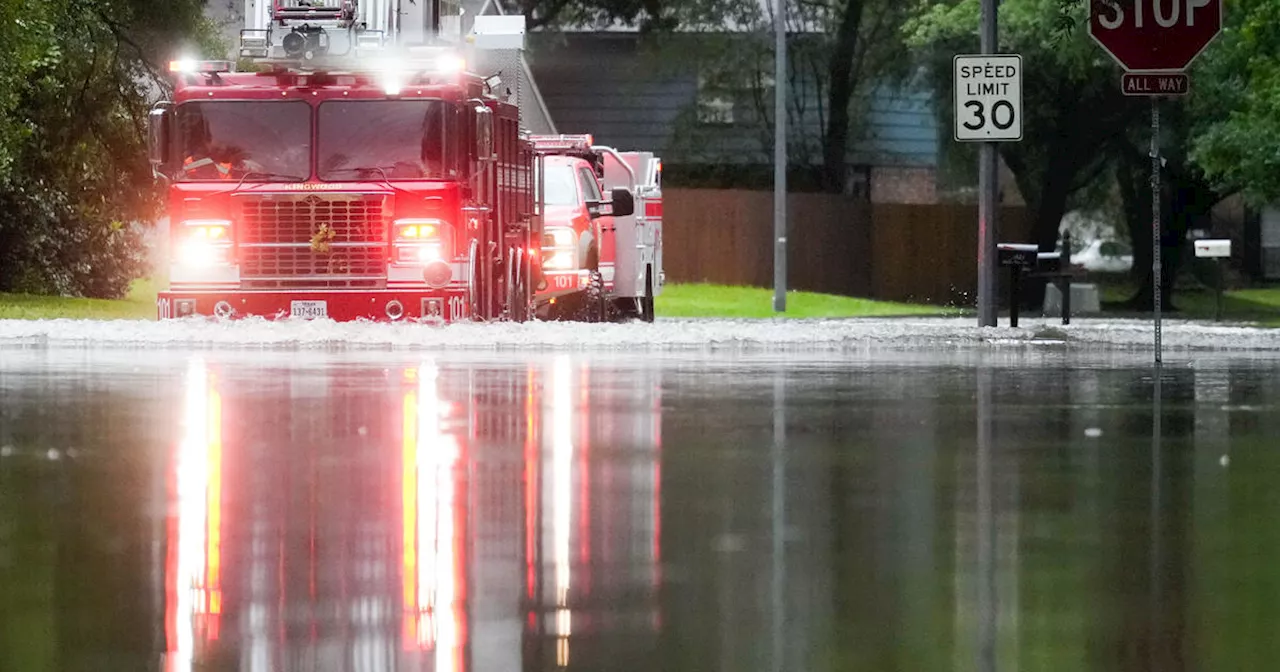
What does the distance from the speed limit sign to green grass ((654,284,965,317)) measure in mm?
16243

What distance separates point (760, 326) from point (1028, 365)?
6.84 meters

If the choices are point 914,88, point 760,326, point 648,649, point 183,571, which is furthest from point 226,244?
point 914,88

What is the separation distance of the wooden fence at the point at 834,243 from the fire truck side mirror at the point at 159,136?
96.9ft

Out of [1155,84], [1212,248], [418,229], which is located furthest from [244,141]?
[1212,248]

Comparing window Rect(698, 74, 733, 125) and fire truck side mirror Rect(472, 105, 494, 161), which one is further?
window Rect(698, 74, 733, 125)

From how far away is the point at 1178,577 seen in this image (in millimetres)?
9352

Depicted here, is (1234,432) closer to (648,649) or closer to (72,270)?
(648,649)

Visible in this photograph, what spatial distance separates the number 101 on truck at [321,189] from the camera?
1064 inches

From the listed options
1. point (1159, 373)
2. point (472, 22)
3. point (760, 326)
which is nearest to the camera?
point (1159, 373)

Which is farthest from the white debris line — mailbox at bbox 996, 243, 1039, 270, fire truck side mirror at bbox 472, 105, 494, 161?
fire truck side mirror at bbox 472, 105, 494, 161

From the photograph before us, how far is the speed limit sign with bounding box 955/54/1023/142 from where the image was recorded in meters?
27.4

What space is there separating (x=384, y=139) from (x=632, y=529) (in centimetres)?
1706

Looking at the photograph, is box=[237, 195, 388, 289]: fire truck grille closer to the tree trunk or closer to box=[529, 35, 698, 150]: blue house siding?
the tree trunk

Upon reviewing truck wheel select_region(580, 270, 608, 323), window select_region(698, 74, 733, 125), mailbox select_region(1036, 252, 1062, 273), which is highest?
window select_region(698, 74, 733, 125)
